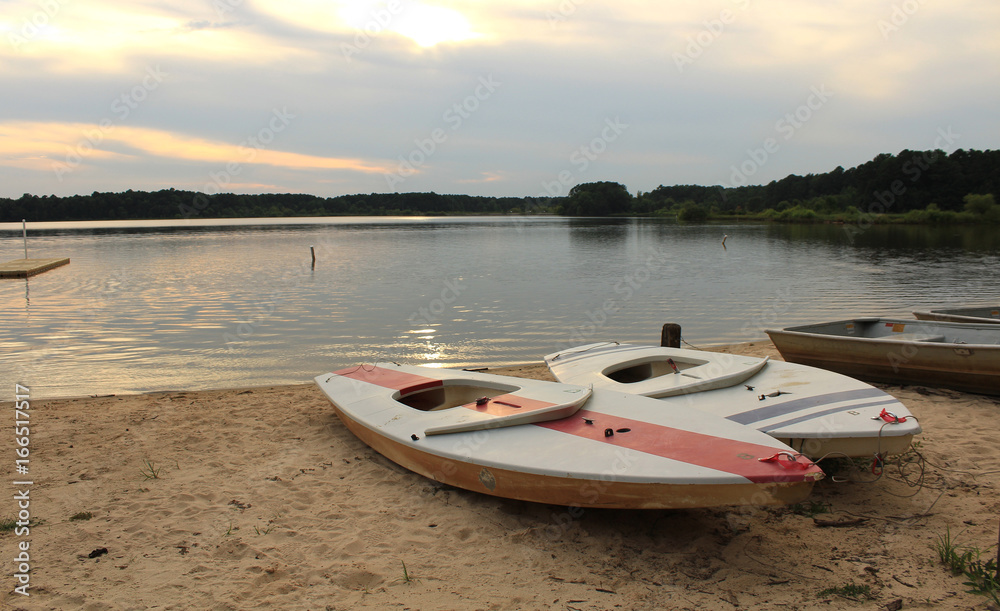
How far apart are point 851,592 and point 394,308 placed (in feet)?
47.7

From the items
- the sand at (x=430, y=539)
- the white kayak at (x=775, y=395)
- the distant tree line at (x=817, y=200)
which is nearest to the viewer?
the sand at (x=430, y=539)

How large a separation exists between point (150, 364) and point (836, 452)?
10512 mm

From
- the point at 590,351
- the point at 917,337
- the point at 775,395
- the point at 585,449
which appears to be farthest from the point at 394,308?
the point at 585,449

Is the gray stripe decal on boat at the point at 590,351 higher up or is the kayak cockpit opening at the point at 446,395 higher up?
the gray stripe decal on boat at the point at 590,351

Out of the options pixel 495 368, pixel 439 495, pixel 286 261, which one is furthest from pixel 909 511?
pixel 286 261

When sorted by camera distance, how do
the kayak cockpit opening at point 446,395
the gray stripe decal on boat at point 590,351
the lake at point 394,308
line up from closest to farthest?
the kayak cockpit opening at point 446,395 < the gray stripe decal on boat at point 590,351 < the lake at point 394,308

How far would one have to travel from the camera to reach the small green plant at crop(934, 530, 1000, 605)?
3203 millimetres

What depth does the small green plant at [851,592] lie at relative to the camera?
3.28 m

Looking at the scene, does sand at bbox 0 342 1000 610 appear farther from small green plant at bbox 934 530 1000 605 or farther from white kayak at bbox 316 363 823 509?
white kayak at bbox 316 363 823 509

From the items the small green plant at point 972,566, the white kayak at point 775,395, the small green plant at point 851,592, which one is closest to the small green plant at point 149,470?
the white kayak at point 775,395

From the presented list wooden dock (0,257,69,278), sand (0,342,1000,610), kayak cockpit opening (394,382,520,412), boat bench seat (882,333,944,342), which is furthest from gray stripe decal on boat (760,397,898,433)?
wooden dock (0,257,69,278)

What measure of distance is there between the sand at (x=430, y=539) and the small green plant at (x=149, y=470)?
2 centimetres

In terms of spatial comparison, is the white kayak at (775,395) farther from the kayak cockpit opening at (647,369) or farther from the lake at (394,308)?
the lake at (394,308)

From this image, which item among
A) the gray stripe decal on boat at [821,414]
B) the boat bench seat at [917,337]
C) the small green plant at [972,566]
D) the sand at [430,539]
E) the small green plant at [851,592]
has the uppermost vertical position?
the boat bench seat at [917,337]
